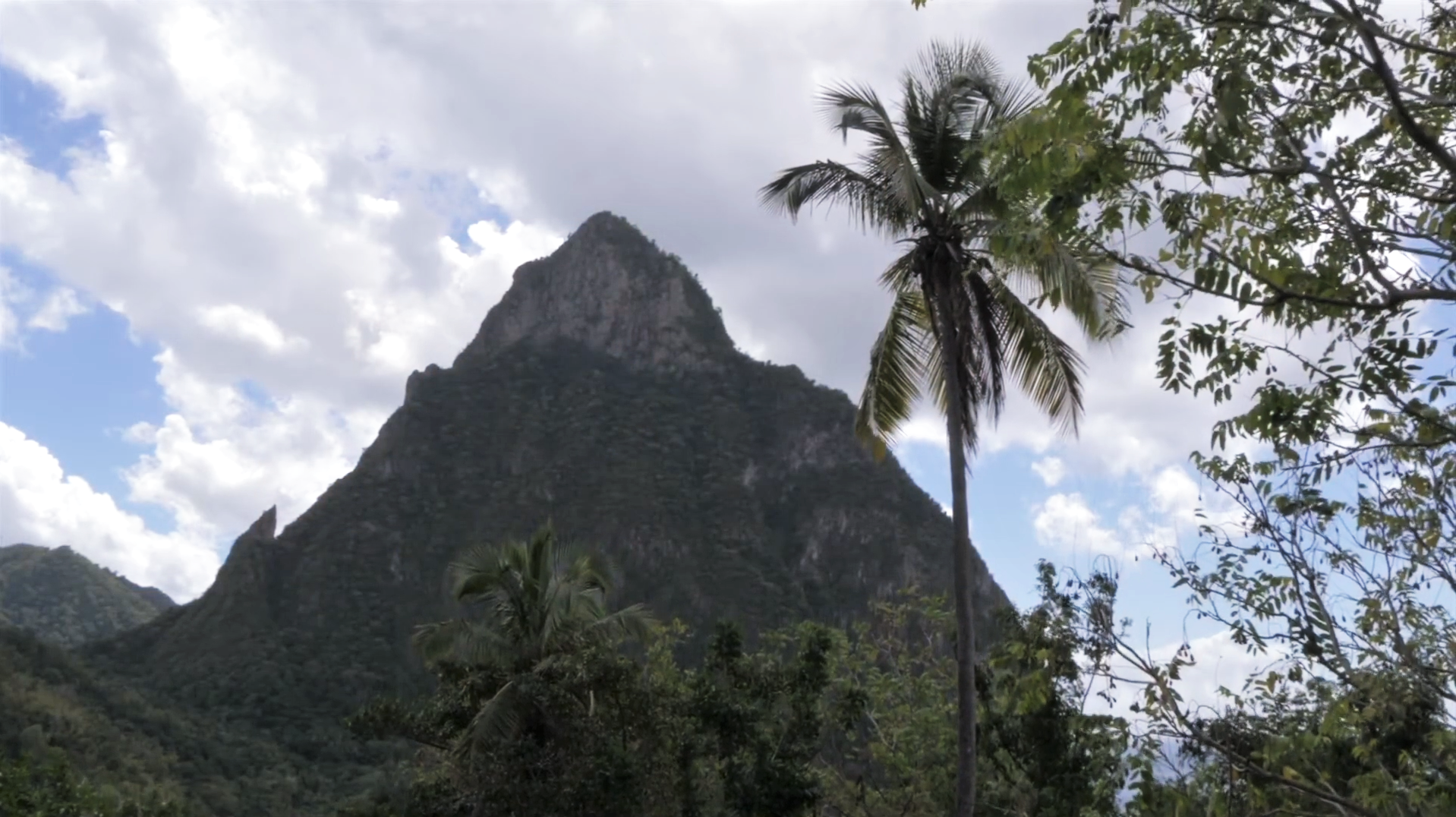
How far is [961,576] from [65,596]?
93788 millimetres

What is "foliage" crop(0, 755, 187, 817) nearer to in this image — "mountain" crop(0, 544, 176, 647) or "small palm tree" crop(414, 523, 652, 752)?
"small palm tree" crop(414, 523, 652, 752)

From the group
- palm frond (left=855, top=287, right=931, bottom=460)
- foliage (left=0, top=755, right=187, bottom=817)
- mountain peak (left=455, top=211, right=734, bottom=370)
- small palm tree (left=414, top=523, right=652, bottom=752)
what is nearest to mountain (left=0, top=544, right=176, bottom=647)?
mountain peak (left=455, top=211, right=734, bottom=370)

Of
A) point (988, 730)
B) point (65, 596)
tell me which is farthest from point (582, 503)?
point (988, 730)

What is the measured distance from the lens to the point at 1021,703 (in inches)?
251

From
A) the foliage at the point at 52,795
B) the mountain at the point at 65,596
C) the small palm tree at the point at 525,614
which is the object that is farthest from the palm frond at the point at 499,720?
the mountain at the point at 65,596

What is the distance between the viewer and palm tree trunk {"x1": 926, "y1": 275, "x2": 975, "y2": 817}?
8.98 meters

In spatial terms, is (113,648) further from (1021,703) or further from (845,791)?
(1021,703)

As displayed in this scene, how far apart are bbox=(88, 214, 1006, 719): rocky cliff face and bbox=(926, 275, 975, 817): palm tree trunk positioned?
39635mm

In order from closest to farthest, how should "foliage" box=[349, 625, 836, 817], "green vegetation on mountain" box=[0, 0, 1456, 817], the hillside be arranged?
1. "green vegetation on mountain" box=[0, 0, 1456, 817]
2. "foliage" box=[349, 625, 836, 817]
3. the hillside

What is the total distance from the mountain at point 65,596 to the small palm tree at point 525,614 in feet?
239

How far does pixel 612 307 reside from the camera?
10188 centimetres

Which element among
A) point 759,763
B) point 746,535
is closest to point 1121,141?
point 759,763

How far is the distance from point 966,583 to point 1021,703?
10.1 ft

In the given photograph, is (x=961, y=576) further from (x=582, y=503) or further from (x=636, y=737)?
(x=582, y=503)
